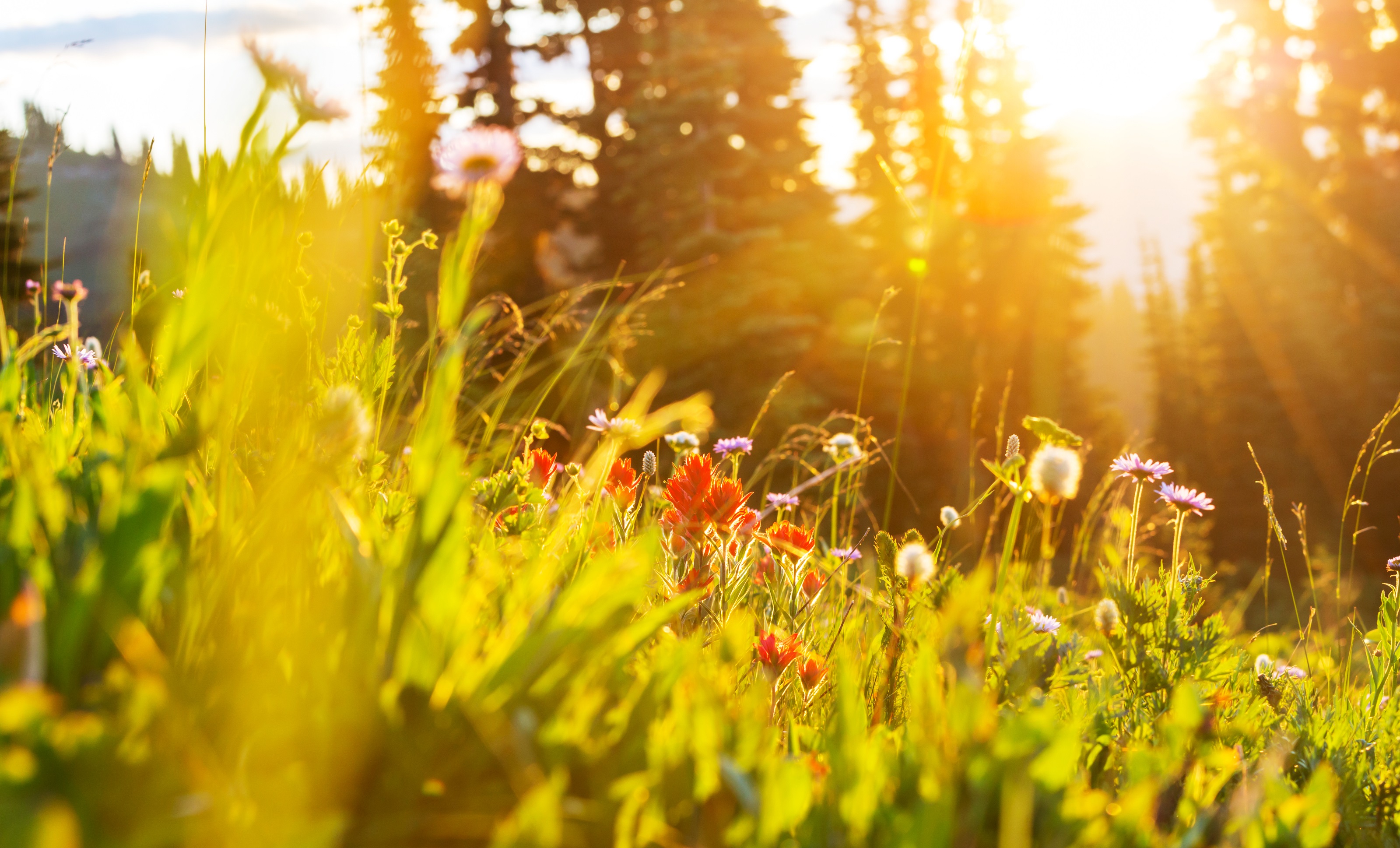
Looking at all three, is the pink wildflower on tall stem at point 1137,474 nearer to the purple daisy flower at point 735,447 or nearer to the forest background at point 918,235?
the purple daisy flower at point 735,447

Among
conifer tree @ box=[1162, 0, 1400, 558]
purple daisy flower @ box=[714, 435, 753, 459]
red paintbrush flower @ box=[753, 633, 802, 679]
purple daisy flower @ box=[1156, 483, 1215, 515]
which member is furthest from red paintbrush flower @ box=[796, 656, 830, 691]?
conifer tree @ box=[1162, 0, 1400, 558]

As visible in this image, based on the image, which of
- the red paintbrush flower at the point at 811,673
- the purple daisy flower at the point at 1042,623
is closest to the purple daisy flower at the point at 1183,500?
the purple daisy flower at the point at 1042,623

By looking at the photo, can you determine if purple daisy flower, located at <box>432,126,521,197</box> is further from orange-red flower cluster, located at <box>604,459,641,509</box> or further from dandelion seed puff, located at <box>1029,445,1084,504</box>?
orange-red flower cluster, located at <box>604,459,641,509</box>

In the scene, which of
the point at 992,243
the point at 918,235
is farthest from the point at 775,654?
the point at 992,243

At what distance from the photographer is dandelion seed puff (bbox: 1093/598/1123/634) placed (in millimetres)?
1692

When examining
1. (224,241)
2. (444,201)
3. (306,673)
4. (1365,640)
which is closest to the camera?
(306,673)

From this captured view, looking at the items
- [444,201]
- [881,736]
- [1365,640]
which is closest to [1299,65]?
[444,201]

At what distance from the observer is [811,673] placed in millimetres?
1627

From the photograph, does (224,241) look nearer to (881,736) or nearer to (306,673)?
(306,673)

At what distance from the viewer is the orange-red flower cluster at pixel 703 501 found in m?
1.81

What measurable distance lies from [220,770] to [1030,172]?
1006 inches

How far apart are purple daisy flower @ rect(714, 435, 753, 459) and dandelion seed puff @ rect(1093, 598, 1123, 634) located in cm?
109

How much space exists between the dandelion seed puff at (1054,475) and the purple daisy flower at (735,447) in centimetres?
135

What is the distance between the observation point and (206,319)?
2.88ft
